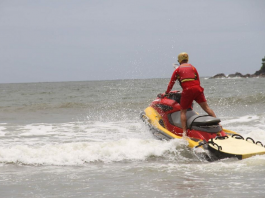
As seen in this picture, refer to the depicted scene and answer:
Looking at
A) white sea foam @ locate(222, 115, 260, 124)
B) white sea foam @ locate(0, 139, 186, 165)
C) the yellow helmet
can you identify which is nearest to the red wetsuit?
the yellow helmet

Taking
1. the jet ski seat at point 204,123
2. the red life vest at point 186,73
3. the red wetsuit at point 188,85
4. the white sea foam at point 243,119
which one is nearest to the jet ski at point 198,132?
the jet ski seat at point 204,123

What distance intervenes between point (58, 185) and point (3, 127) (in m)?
6.85

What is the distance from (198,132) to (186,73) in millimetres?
1080

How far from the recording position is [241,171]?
5.18 meters

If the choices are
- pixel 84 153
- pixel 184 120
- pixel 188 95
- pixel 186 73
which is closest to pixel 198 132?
pixel 184 120

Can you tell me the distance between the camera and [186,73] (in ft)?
22.2

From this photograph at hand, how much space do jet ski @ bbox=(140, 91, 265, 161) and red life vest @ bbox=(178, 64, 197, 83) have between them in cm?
51

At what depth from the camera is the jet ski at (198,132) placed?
582 cm

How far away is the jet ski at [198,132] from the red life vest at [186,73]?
51 cm

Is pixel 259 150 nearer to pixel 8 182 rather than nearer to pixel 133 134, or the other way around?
pixel 8 182

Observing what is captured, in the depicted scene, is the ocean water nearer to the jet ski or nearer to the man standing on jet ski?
the jet ski

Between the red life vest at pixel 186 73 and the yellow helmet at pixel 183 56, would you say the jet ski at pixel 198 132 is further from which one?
the yellow helmet at pixel 183 56

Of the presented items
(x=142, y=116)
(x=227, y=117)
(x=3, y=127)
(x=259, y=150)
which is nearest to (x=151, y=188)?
(x=259, y=150)

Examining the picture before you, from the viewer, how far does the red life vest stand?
675cm
